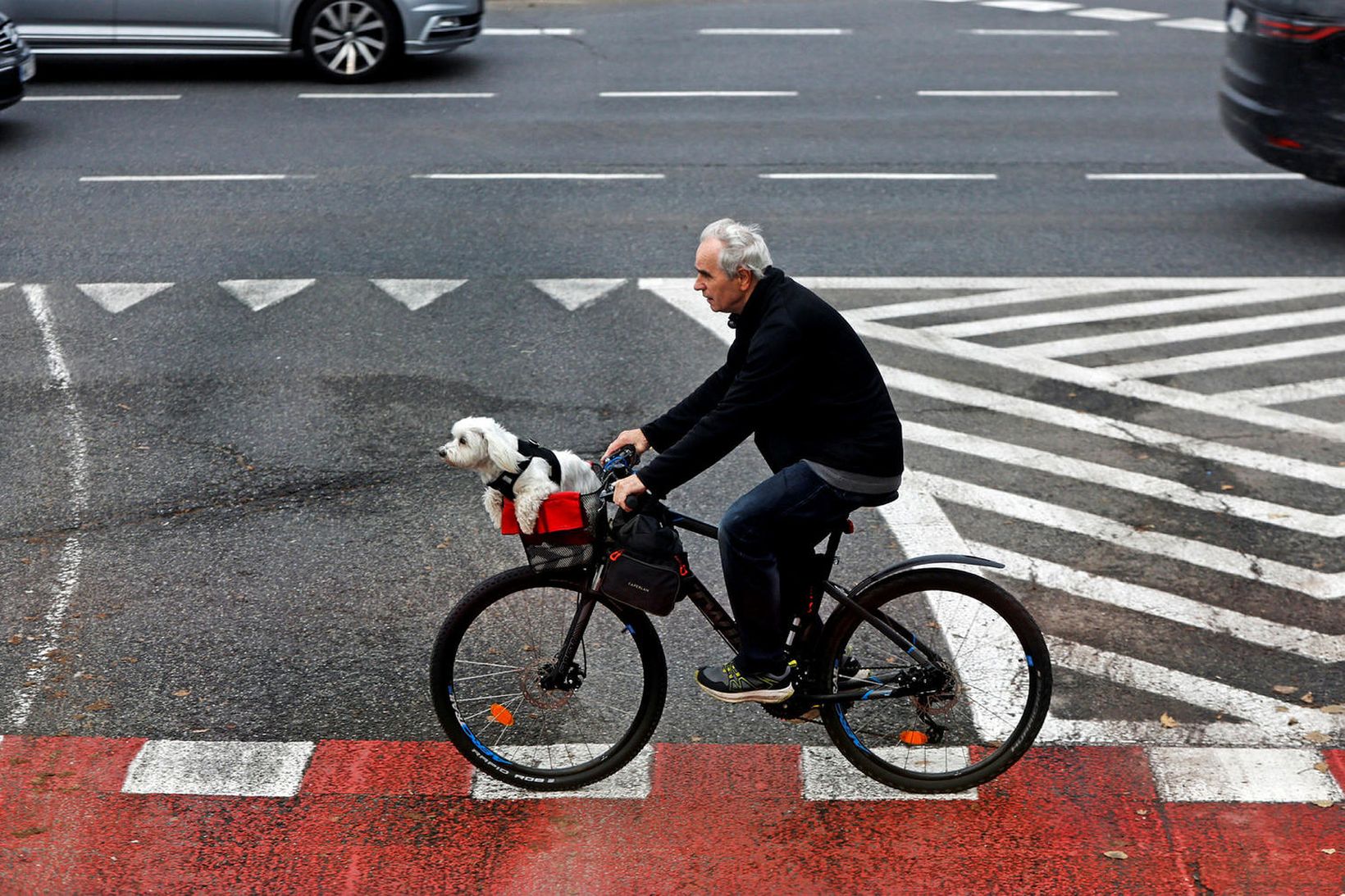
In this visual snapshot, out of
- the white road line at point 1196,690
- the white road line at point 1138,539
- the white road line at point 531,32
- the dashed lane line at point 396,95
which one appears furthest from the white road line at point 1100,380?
the white road line at point 531,32

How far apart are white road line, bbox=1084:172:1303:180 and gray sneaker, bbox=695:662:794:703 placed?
9.14m

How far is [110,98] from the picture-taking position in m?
15.6

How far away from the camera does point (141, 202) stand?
12.2 metres

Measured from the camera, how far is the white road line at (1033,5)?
21.2 meters

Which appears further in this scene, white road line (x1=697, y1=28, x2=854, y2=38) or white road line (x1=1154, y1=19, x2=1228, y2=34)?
white road line (x1=1154, y1=19, x2=1228, y2=34)

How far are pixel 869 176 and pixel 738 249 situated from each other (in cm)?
885

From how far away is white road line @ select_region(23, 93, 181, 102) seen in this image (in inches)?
609

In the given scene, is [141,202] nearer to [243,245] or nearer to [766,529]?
[243,245]

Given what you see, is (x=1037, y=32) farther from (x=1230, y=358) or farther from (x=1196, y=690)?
(x=1196, y=690)

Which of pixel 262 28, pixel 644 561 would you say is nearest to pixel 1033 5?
pixel 262 28

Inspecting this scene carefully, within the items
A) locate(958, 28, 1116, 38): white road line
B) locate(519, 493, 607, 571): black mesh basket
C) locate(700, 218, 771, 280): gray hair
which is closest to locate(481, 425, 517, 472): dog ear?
locate(519, 493, 607, 571): black mesh basket

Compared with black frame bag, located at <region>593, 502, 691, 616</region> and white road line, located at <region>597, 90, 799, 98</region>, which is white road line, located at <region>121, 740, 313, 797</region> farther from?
white road line, located at <region>597, 90, 799, 98</region>

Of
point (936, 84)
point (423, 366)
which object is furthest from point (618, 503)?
point (936, 84)

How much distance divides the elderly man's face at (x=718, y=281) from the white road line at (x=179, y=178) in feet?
29.6
